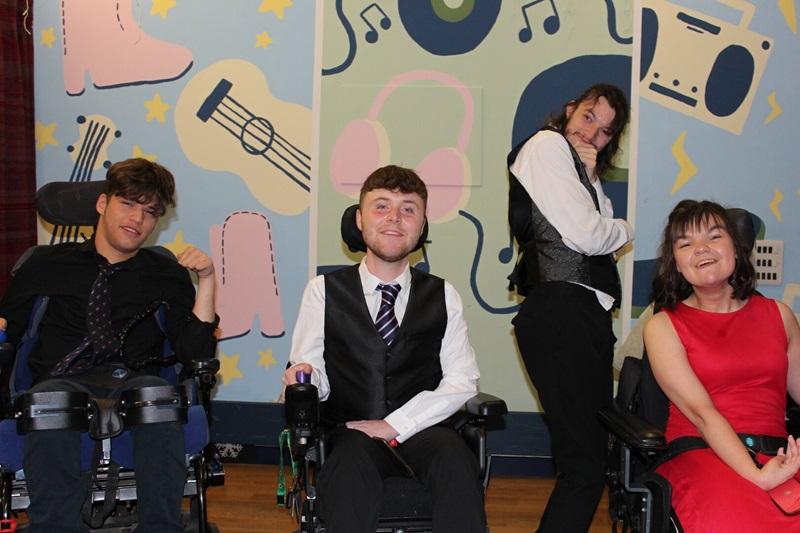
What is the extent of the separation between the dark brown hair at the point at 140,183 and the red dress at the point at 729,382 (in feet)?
5.48

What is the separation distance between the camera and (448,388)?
8.27ft

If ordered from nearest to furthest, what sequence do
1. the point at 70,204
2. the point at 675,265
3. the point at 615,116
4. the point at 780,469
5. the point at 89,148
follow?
1. the point at 780,469
2. the point at 675,265
3. the point at 615,116
4. the point at 70,204
5. the point at 89,148

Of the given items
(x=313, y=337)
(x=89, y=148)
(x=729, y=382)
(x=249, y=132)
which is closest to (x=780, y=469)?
(x=729, y=382)

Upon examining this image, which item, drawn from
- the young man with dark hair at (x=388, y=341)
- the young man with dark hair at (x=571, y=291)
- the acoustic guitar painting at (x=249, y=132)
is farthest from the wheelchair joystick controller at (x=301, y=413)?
the acoustic guitar painting at (x=249, y=132)

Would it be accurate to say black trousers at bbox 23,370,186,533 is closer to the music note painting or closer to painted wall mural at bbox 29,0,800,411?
painted wall mural at bbox 29,0,800,411

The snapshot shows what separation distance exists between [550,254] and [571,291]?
0.42ft

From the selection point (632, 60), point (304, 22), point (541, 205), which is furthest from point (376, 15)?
point (541, 205)

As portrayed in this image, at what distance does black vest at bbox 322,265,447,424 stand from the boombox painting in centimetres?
196

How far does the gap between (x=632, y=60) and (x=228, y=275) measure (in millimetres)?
2092

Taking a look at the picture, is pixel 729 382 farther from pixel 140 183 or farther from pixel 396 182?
pixel 140 183

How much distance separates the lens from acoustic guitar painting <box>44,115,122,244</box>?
414cm

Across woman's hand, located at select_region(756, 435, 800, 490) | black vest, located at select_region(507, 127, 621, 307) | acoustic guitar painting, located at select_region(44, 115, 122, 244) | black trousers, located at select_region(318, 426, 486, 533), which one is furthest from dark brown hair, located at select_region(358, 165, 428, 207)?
acoustic guitar painting, located at select_region(44, 115, 122, 244)

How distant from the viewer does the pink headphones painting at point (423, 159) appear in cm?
403

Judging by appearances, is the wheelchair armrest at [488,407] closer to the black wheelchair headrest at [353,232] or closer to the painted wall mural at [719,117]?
the black wheelchair headrest at [353,232]
